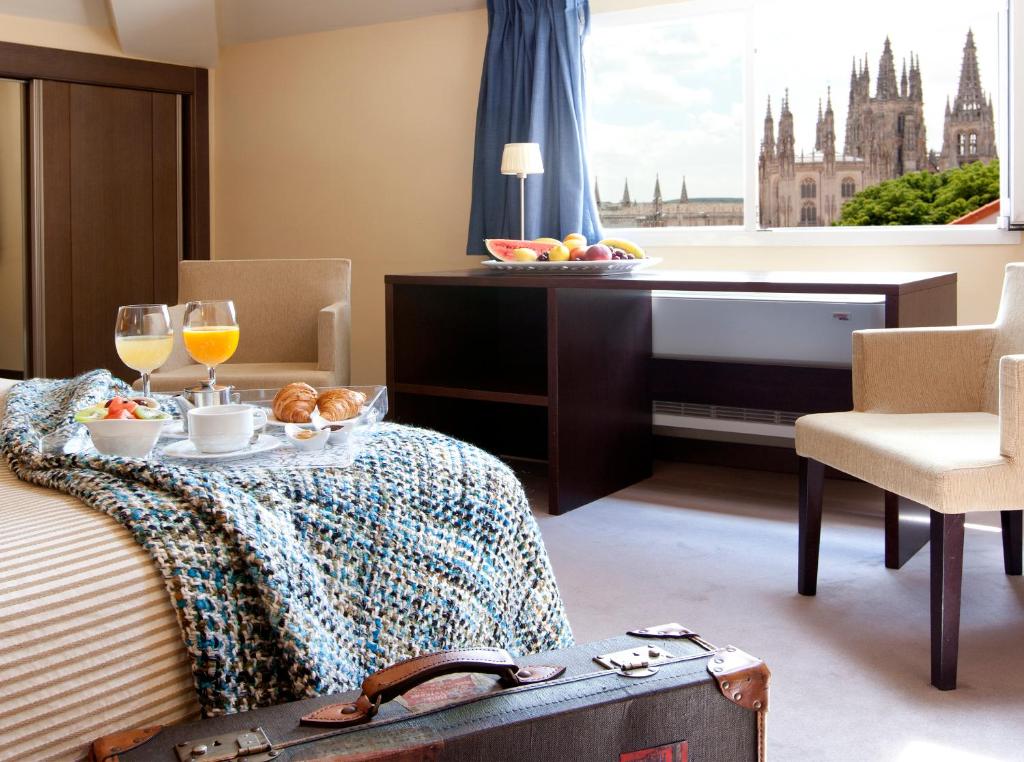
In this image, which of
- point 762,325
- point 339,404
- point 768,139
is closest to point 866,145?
point 768,139

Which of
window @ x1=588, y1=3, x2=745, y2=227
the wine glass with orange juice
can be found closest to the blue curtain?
window @ x1=588, y1=3, x2=745, y2=227

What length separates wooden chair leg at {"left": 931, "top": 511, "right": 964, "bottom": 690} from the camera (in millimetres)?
2082

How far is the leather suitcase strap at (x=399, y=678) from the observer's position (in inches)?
39.0

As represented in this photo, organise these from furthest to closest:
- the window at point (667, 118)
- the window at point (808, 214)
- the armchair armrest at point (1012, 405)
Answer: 1. the window at point (667, 118)
2. the window at point (808, 214)
3. the armchair armrest at point (1012, 405)

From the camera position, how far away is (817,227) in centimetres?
446

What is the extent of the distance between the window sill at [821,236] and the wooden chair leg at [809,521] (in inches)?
68.4

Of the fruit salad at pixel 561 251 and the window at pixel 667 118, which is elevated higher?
the window at pixel 667 118

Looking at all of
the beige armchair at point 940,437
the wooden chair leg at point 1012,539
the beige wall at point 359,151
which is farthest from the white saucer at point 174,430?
the beige wall at point 359,151

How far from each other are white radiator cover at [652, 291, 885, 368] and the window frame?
1.92ft

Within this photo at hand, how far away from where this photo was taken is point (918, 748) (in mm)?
1850

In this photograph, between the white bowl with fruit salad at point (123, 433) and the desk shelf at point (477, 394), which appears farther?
the desk shelf at point (477, 394)

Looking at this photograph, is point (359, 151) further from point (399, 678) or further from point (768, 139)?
point (399, 678)

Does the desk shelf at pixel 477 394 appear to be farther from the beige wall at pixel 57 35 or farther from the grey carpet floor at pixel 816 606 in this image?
the beige wall at pixel 57 35

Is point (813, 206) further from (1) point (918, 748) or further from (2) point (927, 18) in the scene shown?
(1) point (918, 748)
